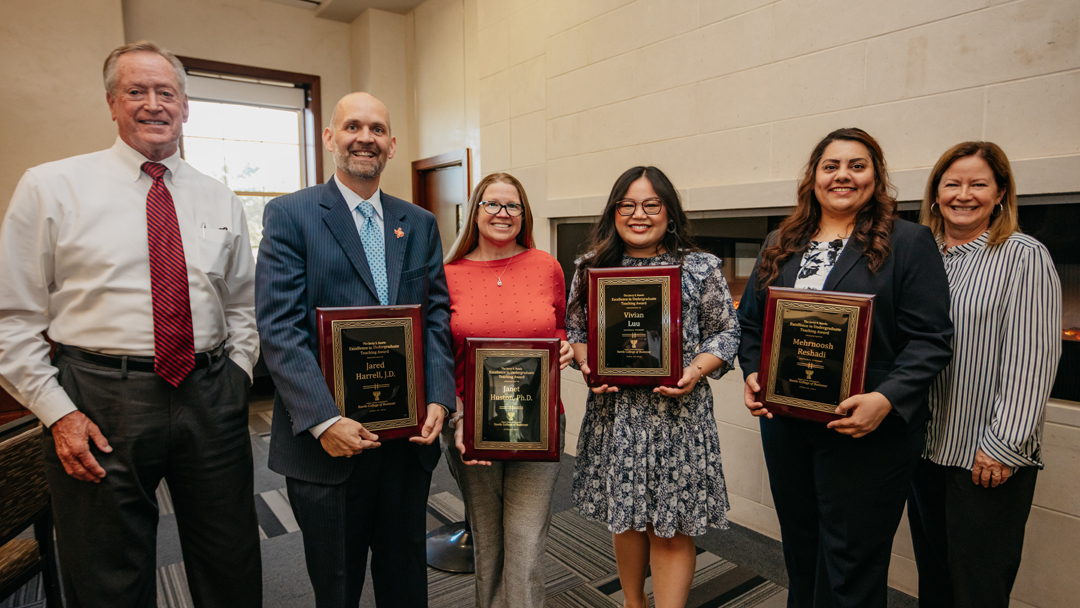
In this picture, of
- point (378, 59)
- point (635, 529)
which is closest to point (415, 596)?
point (635, 529)

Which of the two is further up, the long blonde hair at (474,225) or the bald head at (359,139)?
the bald head at (359,139)

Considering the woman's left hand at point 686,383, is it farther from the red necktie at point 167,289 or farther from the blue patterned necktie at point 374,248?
the red necktie at point 167,289

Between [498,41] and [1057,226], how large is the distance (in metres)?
3.17

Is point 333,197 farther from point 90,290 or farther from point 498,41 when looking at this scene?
point 498,41

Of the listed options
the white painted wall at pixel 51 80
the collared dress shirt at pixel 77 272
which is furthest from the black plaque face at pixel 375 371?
the white painted wall at pixel 51 80

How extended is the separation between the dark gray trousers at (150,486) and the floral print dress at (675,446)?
99cm

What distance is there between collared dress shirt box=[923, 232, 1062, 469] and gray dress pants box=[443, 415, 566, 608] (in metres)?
1.02

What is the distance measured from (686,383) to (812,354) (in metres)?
0.32

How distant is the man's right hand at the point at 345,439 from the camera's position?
130cm

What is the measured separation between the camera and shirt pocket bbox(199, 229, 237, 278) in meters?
1.57

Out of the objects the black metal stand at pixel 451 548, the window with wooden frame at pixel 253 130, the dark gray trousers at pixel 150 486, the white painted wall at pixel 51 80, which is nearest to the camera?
the dark gray trousers at pixel 150 486

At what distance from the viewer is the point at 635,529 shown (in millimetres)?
1638

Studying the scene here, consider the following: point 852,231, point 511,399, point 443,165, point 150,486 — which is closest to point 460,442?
point 511,399

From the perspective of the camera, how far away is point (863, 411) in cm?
133
